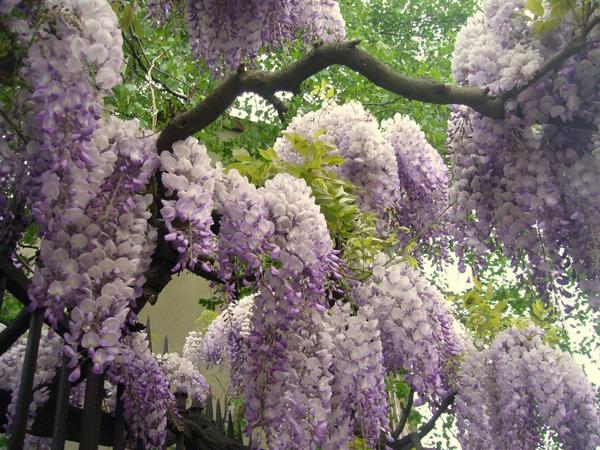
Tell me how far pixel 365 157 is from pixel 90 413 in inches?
71.9

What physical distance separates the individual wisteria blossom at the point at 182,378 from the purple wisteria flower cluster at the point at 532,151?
149cm

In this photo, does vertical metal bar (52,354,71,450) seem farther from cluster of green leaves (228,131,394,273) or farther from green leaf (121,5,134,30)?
green leaf (121,5,134,30)

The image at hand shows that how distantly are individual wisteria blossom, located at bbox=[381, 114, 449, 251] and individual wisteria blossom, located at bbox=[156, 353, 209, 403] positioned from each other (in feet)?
4.50

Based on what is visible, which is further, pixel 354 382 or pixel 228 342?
pixel 228 342

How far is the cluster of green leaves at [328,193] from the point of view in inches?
87.7

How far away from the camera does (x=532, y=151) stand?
74.2 inches

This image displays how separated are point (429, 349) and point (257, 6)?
145cm

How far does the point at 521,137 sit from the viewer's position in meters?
1.90

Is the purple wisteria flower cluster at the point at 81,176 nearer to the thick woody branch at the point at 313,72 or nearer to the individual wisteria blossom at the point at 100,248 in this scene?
the individual wisteria blossom at the point at 100,248

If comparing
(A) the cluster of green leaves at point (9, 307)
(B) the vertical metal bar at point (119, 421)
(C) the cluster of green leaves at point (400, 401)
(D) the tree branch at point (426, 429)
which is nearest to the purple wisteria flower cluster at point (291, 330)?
(B) the vertical metal bar at point (119, 421)

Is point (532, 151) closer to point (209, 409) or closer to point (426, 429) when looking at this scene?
point (426, 429)

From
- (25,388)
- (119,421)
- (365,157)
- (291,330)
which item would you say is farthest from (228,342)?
(25,388)

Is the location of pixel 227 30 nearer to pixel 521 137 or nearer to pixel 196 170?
pixel 196 170

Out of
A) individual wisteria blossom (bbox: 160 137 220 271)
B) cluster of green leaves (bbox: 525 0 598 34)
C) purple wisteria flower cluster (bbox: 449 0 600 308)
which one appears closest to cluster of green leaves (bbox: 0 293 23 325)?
individual wisteria blossom (bbox: 160 137 220 271)
